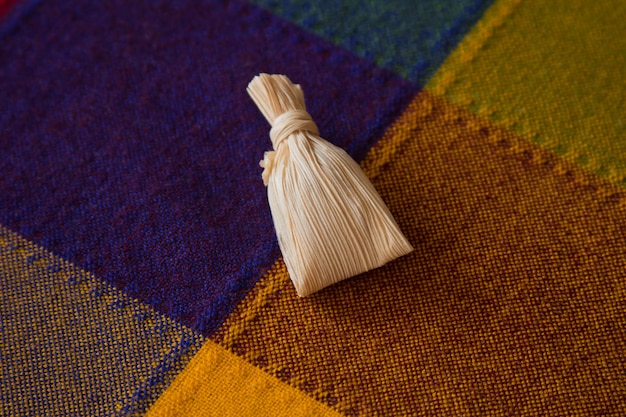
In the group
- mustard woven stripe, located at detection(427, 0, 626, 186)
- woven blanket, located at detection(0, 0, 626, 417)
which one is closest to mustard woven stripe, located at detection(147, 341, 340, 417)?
woven blanket, located at detection(0, 0, 626, 417)

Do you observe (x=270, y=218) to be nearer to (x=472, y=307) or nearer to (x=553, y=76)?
(x=472, y=307)

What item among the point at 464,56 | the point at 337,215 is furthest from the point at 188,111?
the point at 464,56

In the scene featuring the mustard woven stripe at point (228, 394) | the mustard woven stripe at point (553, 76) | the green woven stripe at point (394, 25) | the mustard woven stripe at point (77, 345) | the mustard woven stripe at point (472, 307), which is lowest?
the mustard woven stripe at point (77, 345)

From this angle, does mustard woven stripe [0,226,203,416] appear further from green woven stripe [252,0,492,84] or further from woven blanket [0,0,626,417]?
green woven stripe [252,0,492,84]

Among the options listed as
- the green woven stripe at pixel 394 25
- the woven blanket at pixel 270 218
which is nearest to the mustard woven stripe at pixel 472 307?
the woven blanket at pixel 270 218

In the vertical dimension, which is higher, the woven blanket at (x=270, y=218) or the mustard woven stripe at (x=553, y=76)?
the mustard woven stripe at (x=553, y=76)

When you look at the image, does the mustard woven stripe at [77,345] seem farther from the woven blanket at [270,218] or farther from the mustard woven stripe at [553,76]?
the mustard woven stripe at [553,76]

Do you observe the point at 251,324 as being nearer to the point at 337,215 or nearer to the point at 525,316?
the point at 337,215
